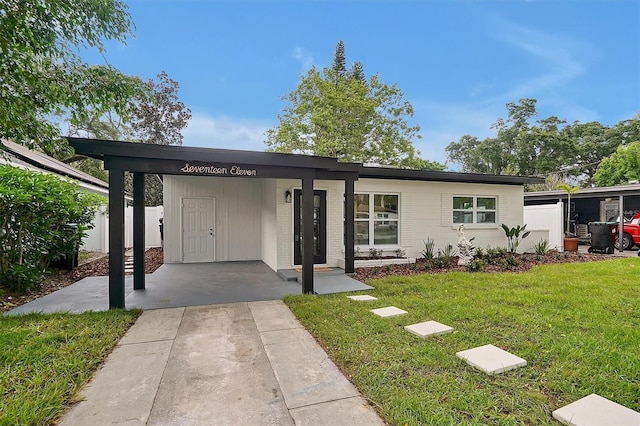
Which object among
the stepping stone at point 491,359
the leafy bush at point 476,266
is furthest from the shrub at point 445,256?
the stepping stone at point 491,359

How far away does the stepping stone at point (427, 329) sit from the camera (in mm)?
3941

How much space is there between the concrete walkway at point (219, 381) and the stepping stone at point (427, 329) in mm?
1215

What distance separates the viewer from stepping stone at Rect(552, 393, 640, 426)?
7.43 feet

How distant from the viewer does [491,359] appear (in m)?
3.22

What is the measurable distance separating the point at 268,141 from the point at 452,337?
75.5ft

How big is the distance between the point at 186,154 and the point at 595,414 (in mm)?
5405

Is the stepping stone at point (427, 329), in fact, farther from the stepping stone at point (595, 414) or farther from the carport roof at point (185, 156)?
the carport roof at point (185, 156)

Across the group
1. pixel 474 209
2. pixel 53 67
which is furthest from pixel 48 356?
pixel 474 209

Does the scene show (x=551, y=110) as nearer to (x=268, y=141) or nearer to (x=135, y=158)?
(x=268, y=141)

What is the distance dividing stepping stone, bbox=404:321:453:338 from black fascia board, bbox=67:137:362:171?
124 inches

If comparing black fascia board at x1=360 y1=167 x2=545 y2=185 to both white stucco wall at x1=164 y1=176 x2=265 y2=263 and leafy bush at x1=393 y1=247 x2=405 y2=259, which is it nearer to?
leafy bush at x1=393 y1=247 x2=405 y2=259

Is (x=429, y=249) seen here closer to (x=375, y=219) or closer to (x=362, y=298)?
(x=375, y=219)

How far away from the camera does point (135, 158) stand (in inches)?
196

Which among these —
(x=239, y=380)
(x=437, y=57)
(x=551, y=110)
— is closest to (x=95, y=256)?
(x=239, y=380)
